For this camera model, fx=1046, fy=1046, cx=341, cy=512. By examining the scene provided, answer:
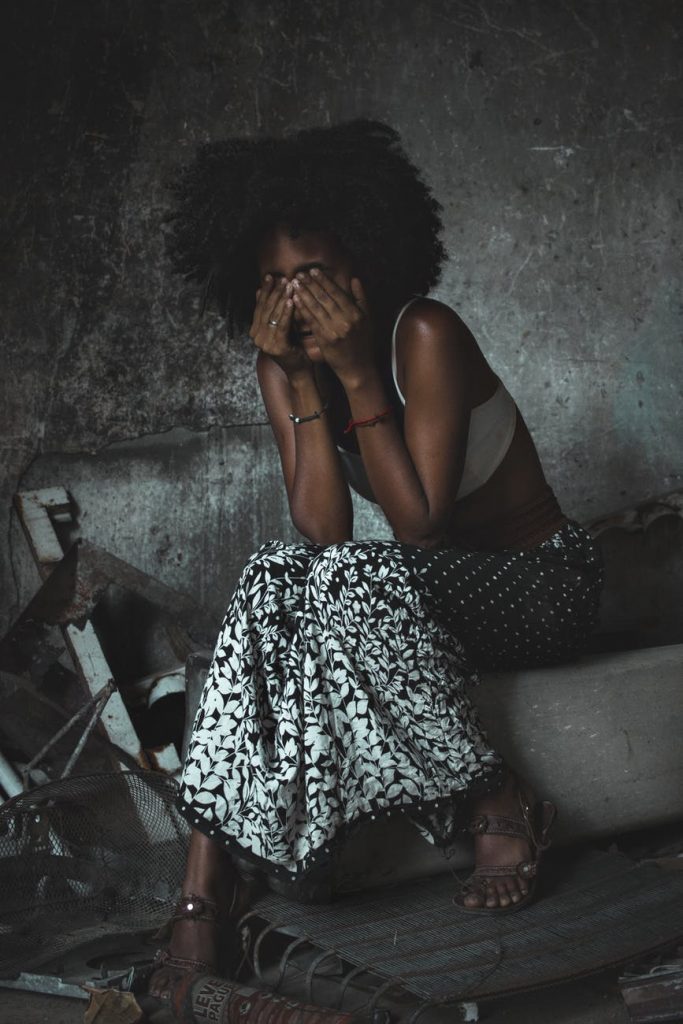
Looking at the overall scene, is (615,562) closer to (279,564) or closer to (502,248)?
(502,248)

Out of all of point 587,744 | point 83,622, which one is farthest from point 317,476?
point 83,622

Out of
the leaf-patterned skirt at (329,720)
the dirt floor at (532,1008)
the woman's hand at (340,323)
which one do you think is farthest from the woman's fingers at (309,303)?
the dirt floor at (532,1008)

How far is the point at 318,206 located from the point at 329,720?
51.1 inches

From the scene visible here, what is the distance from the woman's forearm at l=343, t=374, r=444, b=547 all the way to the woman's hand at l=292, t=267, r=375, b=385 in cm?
4

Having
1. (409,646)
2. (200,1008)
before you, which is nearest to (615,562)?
(409,646)

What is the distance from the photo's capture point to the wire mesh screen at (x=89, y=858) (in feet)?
8.15

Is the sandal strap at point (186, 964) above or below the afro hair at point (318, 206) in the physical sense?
below

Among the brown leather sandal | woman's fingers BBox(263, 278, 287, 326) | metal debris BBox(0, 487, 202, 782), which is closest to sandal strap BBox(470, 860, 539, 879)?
the brown leather sandal

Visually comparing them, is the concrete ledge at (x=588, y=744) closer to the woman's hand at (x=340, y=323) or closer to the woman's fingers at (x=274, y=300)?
the woman's hand at (x=340, y=323)

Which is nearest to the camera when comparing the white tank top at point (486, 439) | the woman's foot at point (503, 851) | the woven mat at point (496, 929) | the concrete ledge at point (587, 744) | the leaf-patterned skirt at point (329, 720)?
the woven mat at point (496, 929)

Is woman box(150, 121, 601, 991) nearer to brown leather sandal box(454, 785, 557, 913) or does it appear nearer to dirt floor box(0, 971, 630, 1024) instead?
brown leather sandal box(454, 785, 557, 913)

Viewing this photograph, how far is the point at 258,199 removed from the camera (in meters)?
2.60

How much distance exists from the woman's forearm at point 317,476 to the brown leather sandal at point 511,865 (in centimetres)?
84

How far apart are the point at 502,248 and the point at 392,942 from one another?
3025 millimetres
